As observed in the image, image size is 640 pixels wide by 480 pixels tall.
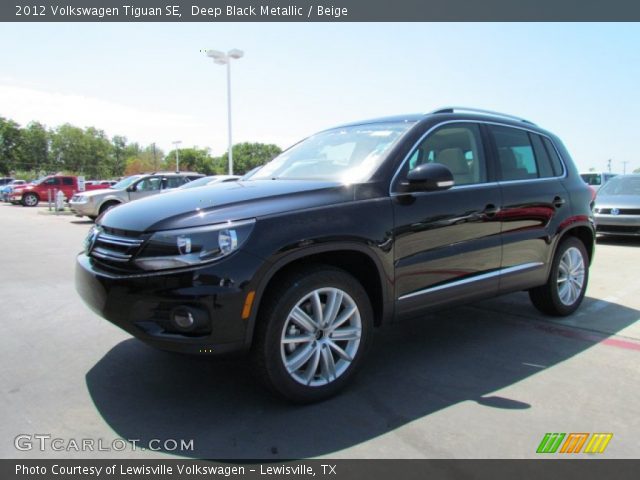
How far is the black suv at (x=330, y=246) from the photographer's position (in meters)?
2.69

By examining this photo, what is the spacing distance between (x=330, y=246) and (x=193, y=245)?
81 centimetres

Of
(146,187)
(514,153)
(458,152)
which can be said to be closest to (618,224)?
(514,153)

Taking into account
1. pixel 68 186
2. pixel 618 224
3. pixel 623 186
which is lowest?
pixel 618 224

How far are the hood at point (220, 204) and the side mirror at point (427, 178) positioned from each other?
1.46ft

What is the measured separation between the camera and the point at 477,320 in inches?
193

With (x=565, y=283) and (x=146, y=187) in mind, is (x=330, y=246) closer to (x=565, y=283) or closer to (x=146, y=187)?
(x=565, y=283)

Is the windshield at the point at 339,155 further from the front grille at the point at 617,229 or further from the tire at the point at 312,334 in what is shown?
the front grille at the point at 617,229

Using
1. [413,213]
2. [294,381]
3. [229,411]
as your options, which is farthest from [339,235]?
[229,411]

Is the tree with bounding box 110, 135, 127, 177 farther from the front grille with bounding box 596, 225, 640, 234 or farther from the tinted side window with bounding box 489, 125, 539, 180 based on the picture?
the tinted side window with bounding box 489, 125, 539, 180

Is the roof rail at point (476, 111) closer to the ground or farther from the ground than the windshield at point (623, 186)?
farther from the ground

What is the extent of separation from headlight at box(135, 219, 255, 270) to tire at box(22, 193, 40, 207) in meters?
31.5

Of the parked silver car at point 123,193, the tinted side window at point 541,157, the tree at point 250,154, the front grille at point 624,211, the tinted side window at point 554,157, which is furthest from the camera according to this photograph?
the tree at point 250,154

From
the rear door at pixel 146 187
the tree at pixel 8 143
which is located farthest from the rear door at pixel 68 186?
the tree at pixel 8 143

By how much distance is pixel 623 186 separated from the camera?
11602mm
